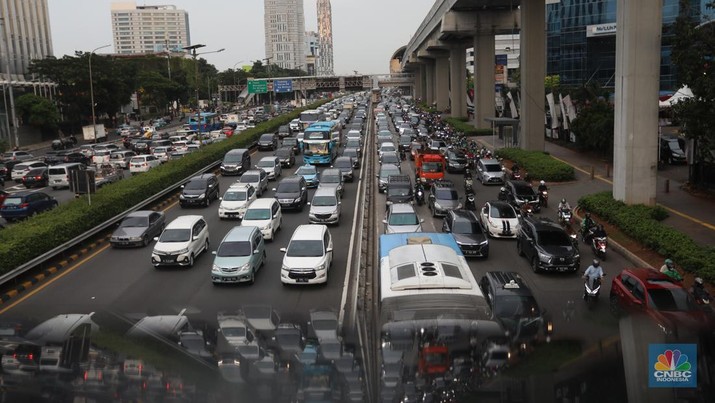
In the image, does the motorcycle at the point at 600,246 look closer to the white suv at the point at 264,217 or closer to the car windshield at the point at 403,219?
the car windshield at the point at 403,219

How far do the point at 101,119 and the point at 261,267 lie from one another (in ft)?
266

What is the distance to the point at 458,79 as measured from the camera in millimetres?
83125

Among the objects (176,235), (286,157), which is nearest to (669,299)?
(176,235)

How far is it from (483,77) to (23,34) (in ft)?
255

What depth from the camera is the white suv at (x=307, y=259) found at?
18.7 m

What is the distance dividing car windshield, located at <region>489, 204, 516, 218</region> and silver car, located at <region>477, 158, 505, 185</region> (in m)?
12.1

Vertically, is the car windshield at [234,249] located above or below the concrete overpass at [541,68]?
below

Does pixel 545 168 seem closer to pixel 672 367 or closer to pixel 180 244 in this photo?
pixel 180 244

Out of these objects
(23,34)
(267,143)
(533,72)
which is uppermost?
(23,34)

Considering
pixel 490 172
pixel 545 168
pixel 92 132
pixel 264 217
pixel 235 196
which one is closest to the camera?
pixel 264 217

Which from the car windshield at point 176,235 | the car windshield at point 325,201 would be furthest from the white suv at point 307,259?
the car windshield at point 325,201

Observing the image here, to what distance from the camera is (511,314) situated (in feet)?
43.7

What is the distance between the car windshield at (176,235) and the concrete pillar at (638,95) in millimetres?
17123

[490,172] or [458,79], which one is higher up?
Answer: [458,79]
